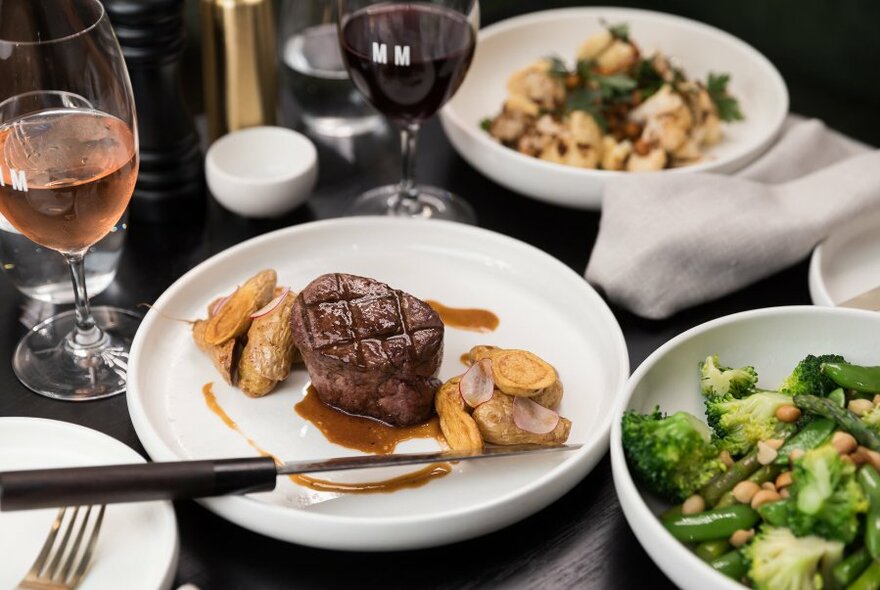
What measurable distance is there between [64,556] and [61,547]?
2cm

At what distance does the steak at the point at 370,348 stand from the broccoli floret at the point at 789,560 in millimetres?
648

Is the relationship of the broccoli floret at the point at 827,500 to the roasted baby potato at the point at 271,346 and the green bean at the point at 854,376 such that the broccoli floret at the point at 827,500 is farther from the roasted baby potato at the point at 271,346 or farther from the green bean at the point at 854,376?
the roasted baby potato at the point at 271,346

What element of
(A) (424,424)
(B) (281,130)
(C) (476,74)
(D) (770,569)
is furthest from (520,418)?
(C) (476,74)

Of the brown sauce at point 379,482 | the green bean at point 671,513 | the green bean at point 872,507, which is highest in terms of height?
the green bean at point 872,507

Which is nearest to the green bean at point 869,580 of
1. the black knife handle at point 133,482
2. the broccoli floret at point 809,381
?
the broccoli floret at point 809,381

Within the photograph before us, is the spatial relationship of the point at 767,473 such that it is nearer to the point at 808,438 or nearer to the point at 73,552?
the point at 808,438

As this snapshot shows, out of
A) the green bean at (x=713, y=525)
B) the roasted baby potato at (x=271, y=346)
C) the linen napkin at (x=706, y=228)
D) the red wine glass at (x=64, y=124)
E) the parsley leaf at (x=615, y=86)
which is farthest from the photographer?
the parsley leaf at (x=615, y=86)

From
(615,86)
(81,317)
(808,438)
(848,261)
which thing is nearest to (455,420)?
(808,438)

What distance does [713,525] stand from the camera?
1554mm

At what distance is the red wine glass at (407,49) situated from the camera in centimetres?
229

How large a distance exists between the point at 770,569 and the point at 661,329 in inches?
34.8

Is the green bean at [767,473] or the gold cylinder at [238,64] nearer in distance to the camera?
the green bean at [767,473]

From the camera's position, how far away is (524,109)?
2689mm

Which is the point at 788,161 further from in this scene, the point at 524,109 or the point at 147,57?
the point at 147,57
